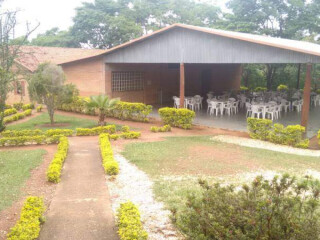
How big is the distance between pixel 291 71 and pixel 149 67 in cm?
1538

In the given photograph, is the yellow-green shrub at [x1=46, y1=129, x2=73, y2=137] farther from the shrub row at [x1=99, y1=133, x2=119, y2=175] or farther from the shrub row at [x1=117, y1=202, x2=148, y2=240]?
the shrub row at [x1=117, y1=202, x2=148, y2=240]

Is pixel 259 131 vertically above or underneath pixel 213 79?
underneath

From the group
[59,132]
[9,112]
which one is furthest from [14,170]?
[9,112]

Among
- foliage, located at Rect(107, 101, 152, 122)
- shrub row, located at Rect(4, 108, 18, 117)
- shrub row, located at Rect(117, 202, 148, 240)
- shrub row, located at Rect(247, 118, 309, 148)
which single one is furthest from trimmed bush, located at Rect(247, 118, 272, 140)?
shrub row, located at Rect(4, 108, 18, 117)

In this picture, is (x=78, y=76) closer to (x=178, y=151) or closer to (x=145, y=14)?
(x=178, y=151)

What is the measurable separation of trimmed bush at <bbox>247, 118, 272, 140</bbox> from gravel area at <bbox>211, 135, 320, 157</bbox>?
0.96ft

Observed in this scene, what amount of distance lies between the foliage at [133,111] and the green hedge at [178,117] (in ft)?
4.16

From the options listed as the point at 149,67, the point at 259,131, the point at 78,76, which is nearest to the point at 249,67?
the point at 149,67

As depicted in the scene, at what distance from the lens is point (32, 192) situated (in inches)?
278

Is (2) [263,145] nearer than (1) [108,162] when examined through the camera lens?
No

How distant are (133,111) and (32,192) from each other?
394 inches

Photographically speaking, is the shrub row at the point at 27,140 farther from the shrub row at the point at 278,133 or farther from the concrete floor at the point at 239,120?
the shrub row at the point at 278,133

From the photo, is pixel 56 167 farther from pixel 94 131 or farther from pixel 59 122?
pixel 59 122

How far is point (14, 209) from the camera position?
20.1ft
